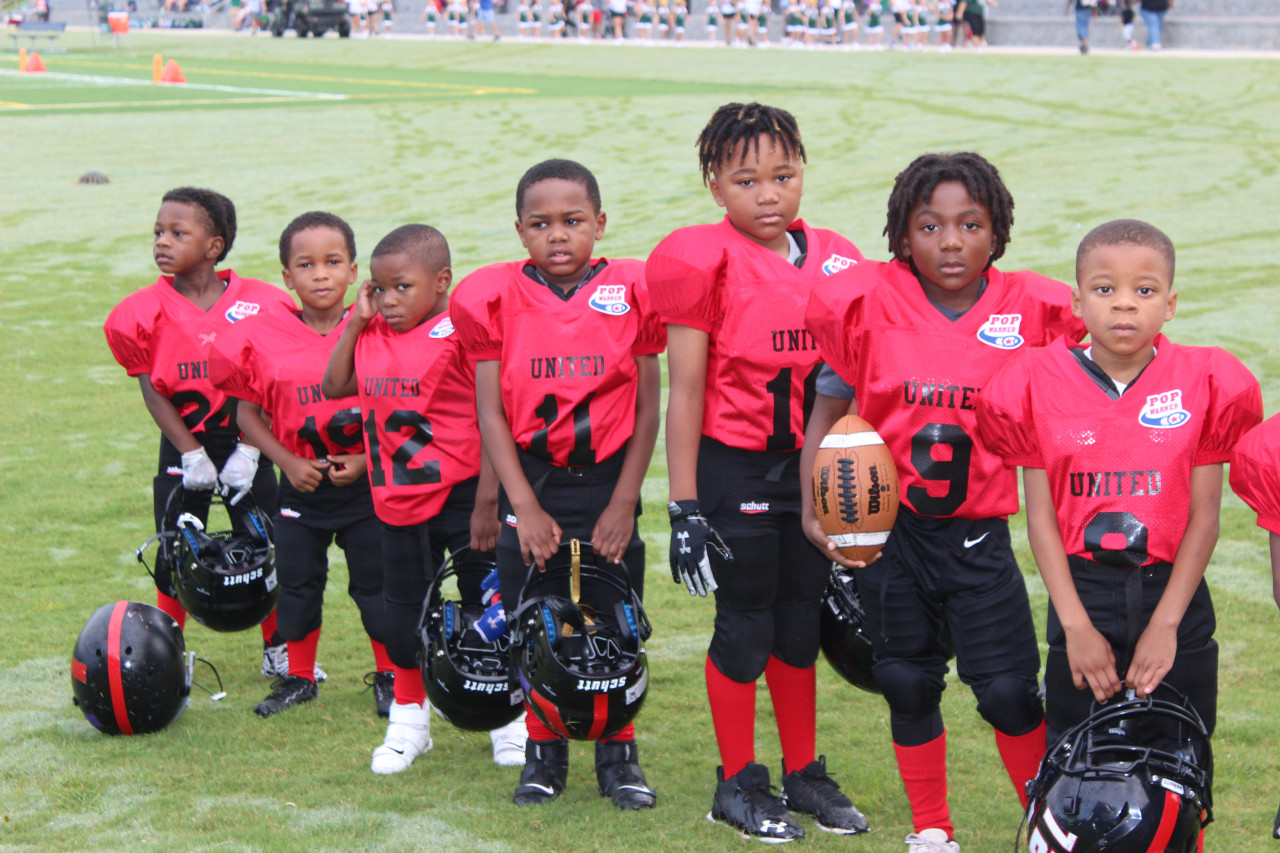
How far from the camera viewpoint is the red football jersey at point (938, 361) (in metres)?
3.18

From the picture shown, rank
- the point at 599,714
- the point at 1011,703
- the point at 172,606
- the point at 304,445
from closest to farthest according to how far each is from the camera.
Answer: the point at 1011,703 → the point at 599,714 → the point at 304,445 → the point at 172,606

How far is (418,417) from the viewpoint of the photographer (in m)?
4.04

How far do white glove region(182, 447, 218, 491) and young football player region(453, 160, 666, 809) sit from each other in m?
1.39

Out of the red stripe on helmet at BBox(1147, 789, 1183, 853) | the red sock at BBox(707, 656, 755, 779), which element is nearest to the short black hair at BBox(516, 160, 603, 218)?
the red sock at BBox(707, 656, 755, 779)

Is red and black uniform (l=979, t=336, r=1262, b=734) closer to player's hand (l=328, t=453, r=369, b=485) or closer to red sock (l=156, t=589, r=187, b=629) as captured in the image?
player's hand (l=328, t=453, r=369, b=485)

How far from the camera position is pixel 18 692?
4.47 metres

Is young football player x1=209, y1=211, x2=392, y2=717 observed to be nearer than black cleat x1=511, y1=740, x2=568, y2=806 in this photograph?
No

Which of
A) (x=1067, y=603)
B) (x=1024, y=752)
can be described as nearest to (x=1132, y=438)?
(x=1067, y=603)

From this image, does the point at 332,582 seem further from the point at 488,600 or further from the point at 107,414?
the point at 107,414

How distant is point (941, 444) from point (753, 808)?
109cm

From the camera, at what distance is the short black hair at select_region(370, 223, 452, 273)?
4.02m

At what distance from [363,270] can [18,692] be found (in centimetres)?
830

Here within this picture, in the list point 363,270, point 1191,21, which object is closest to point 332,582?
point 363,270

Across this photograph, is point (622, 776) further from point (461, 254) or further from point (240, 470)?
point (461, 254)
